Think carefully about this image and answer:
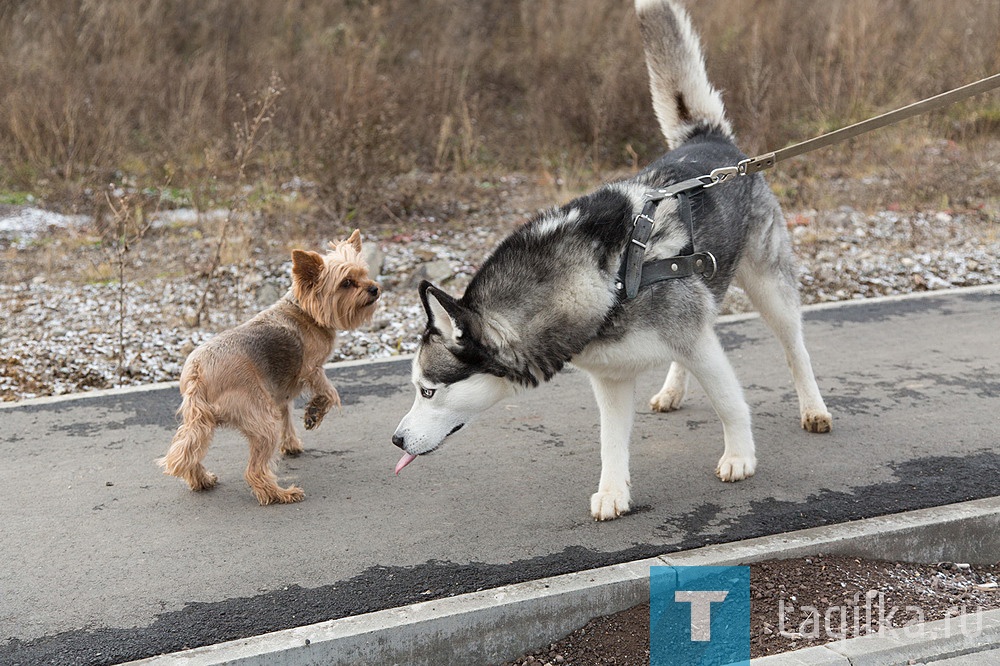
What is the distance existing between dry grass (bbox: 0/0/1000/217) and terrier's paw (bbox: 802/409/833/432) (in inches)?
245

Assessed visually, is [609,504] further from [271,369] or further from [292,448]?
[292,448]

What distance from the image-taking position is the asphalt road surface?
371 centimetres

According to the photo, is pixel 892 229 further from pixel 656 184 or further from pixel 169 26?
pixel 169 26

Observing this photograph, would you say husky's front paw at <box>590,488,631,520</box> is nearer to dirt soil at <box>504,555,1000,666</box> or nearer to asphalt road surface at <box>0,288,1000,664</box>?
asphalt road surface at <box>0,288,1000,664</box>

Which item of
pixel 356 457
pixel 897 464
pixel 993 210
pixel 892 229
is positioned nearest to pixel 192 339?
pixel 356 457

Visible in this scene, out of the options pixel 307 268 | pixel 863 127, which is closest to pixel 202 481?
pixel 307 268

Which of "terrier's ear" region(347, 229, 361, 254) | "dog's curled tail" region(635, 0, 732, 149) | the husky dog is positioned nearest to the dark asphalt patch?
the husky dog

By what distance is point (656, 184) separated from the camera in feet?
15.3

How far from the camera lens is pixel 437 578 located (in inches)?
149

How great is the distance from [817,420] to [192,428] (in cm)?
336

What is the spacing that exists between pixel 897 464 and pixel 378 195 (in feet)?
22.8

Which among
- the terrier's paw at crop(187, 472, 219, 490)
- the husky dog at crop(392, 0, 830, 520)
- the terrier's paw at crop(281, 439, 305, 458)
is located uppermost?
the husky dog at crop(392, 0, 830, 520)

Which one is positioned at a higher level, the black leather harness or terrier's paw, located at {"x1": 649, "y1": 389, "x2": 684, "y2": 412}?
the black leather harness
